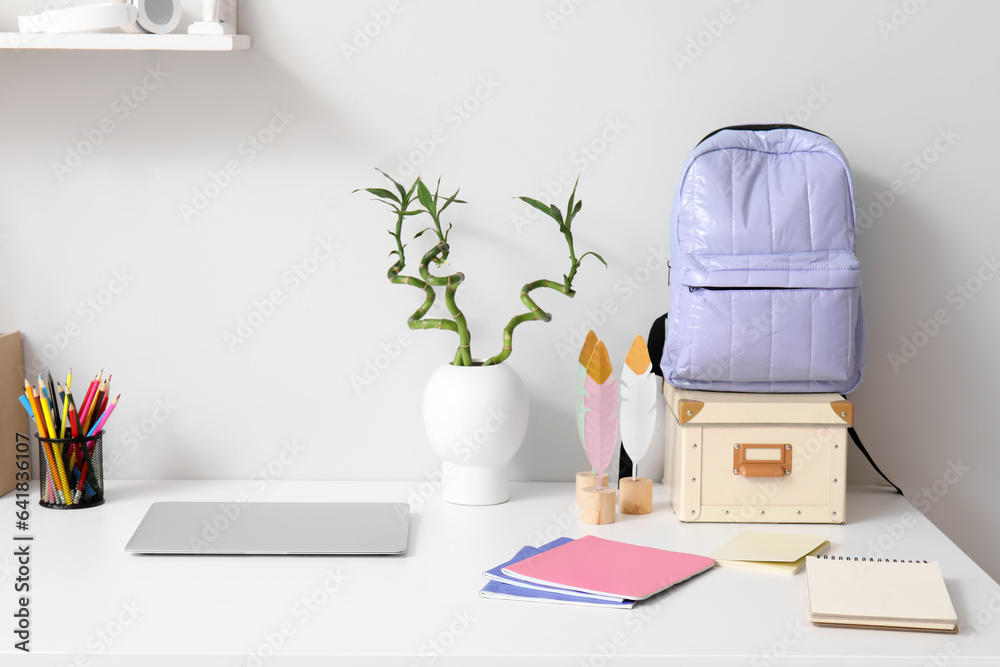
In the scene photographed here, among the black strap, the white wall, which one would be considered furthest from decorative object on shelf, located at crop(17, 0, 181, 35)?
the black strap

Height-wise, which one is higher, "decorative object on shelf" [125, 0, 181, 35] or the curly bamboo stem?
"decorative object on shelf" [125, 0, 181, 35]

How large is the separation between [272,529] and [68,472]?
0.33 meters

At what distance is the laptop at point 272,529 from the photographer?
1.03 metres

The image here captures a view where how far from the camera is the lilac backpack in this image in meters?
1.16

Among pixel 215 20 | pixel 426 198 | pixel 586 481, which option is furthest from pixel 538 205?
pixel 215 20

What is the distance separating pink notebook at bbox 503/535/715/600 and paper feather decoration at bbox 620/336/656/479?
184mm

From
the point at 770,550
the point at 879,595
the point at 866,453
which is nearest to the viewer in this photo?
the point at 879,595

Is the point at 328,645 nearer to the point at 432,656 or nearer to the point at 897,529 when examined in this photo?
the point at 432,656

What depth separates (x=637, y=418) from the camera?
121 cm

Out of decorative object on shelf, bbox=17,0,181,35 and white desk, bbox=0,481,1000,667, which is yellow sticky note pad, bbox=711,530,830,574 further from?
decorative object on shelf, bbox=17,0,181,35

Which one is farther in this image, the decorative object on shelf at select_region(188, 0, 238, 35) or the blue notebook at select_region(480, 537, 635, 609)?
the decorative object on shelf at select_region(188, 0, 238, 35)

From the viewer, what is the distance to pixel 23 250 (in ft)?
4.33

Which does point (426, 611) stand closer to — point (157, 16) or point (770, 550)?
point (770, 550)

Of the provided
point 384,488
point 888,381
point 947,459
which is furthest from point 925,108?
point 384,488
